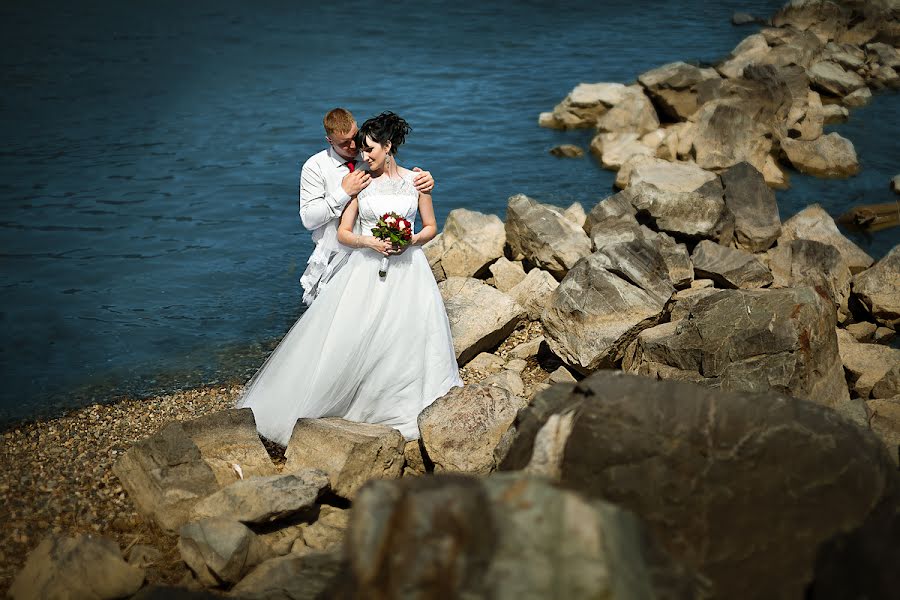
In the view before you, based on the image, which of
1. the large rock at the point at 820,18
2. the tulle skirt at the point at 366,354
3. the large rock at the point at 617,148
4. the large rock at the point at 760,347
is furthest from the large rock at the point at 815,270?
the large rock at the point at 820,18

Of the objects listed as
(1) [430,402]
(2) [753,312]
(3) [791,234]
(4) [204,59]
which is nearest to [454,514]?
(1) [430,402]

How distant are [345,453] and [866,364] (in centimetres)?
490

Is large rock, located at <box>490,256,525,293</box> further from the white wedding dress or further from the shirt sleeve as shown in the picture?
the shirt sleeve

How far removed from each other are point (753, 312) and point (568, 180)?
7827 mm

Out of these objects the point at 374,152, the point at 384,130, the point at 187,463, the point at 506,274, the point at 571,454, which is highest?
the point at 384,130

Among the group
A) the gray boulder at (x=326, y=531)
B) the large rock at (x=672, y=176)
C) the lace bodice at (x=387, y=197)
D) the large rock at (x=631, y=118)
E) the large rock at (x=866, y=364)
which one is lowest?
the large rock at (x=866, y=364)

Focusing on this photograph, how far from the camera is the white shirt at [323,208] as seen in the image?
654 cm

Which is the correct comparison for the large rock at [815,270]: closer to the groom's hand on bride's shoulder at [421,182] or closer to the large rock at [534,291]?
the large rock at [534,291]

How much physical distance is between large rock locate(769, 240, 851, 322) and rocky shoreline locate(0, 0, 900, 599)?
0.03 metres

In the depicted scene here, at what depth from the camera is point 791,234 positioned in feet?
35.9

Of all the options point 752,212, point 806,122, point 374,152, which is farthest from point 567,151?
point 374,152

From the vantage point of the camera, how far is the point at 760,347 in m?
6.48

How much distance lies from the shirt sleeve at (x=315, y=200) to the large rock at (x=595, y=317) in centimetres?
231

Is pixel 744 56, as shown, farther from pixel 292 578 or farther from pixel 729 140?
pixel 292 578
